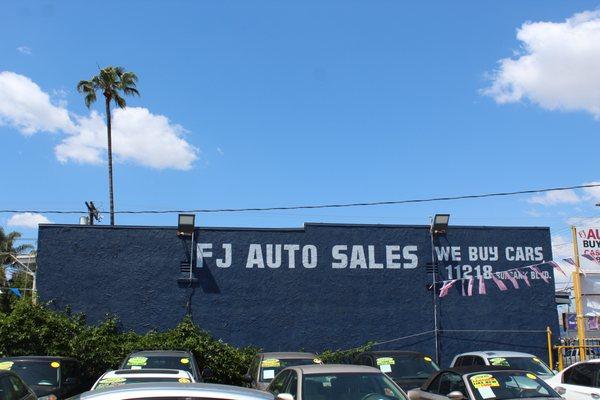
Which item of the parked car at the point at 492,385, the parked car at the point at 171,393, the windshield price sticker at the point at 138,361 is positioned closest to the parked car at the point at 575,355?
the parked car at the point at 492,385

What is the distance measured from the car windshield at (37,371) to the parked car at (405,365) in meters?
6.27

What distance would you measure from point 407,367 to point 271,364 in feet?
9.09

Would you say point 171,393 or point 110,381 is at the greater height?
point 171,393

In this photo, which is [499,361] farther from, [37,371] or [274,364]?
[37,371]

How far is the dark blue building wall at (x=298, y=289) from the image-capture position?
64.4 ft

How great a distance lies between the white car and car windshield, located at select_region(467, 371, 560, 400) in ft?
4.78

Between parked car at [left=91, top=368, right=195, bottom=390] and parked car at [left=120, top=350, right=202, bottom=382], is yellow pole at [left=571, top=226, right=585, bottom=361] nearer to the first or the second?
parked car at [left=120, top=350, right=202, bottom=382]

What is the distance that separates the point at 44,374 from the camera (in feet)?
40.4

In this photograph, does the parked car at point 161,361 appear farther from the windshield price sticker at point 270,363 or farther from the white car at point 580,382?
the white car at point 580,382

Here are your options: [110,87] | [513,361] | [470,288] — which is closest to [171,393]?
[513,361]

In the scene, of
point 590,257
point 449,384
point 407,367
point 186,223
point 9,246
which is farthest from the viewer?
point 9,246

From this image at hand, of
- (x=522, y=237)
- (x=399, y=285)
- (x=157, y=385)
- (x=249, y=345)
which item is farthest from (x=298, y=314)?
(x=157, y=385)

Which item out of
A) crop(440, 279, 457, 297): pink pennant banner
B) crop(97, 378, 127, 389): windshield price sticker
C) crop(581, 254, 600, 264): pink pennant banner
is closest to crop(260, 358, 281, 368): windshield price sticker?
crop(97, 378, 127, 389): windshield price sticker

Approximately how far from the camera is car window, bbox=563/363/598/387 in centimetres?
1052
